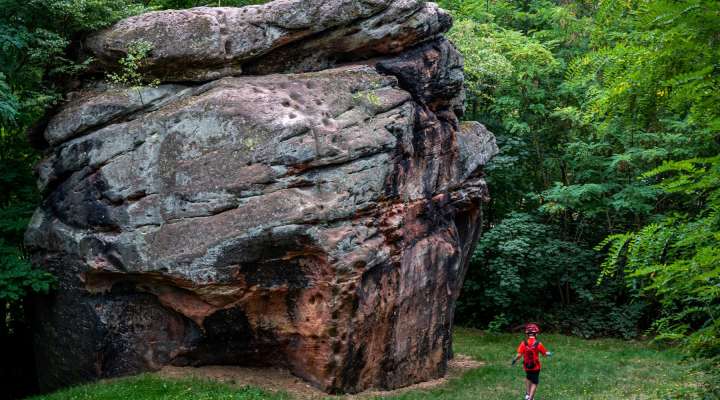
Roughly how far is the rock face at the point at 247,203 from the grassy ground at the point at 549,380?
973 millimetres

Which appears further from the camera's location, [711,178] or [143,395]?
[143,395]

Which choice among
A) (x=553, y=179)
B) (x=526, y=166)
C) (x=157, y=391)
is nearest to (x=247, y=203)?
(x=157, y=391)

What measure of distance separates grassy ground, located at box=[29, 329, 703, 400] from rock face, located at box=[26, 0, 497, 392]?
0.97 m

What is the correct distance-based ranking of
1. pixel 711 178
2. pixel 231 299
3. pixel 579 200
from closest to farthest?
1. pixel 711 178
2. pixel 231 299
3. pixel 579 200

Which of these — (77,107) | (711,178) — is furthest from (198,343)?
(711,178)

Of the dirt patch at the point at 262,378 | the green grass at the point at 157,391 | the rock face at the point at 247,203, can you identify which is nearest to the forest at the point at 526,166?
the rock face at the point at 247,203

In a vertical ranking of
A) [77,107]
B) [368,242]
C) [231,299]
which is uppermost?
[77,107]

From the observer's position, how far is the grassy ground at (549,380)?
42.0 ft

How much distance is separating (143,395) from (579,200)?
53.4 feet

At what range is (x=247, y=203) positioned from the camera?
42.9 ft

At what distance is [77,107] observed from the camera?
1441cm

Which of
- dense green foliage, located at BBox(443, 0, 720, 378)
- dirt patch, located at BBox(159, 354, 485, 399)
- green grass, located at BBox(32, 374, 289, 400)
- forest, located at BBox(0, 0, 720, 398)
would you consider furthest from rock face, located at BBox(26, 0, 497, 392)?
dense green foliage, located at BBox(443, 0, 720, 378)

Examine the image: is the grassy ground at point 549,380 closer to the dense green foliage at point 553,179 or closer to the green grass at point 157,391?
the green grass at point 157,391

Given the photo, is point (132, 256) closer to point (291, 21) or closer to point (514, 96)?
point (291, 21)
